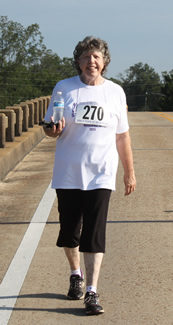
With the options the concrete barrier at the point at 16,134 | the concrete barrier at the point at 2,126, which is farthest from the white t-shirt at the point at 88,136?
the concrete barrier at the point at 2,126

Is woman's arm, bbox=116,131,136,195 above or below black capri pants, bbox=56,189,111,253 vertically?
above

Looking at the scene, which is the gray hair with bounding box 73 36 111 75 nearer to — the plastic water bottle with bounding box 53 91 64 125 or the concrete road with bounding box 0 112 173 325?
the plastic water bottle with bounding box 53 91 64 125

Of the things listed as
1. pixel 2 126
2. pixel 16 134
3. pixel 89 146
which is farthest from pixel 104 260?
pixel 16 134

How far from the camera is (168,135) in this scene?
22.9 m

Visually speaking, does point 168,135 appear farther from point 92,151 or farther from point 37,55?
point 37,55

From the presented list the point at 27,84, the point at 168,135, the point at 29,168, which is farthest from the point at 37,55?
the point at 29,168

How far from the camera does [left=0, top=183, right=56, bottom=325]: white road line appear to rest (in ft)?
18.6

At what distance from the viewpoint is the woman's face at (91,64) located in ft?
17.7

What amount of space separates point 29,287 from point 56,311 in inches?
25.7

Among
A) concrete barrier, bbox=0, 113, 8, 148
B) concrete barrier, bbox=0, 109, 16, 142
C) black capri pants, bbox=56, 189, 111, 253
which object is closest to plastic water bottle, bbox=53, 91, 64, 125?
black capri pants, bbox=56, 189, 111, 253

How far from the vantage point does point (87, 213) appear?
550 cm

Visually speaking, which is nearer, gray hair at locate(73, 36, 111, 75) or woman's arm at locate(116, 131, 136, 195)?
gray hair at locate(73, 36, 111, 75)

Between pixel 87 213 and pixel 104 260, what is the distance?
5.13 feet

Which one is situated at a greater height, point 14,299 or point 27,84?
point 14,299
